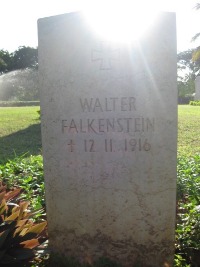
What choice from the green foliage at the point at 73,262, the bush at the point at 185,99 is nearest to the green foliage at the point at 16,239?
the green foliage at the point at 73,262

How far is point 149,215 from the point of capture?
113 inches

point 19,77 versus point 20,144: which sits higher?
point 19,77

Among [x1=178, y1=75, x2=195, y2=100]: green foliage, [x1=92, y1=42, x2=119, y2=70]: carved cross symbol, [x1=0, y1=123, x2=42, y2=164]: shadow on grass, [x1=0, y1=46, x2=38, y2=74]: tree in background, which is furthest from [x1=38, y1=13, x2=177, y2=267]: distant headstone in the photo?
[x1=0, y1=46, x2=38, y2=74]: tree in background

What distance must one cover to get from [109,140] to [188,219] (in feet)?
3.64

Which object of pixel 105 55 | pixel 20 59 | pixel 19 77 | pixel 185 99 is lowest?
pixel 185 99

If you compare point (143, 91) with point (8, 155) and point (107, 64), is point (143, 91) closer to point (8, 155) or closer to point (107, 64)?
point (107, 64)

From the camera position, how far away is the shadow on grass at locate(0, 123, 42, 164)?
24.2ft

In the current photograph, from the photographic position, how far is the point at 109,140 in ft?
9.36

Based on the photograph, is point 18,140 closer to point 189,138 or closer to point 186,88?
point 189,138

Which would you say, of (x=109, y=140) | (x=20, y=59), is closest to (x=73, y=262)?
(x=109, y=140)

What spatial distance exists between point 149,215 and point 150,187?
8.7 inches

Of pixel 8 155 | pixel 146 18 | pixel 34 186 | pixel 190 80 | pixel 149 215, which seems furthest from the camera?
pixel 190 80

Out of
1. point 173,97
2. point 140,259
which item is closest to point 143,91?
point 173,97

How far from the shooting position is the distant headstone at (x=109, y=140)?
275 centimetres
